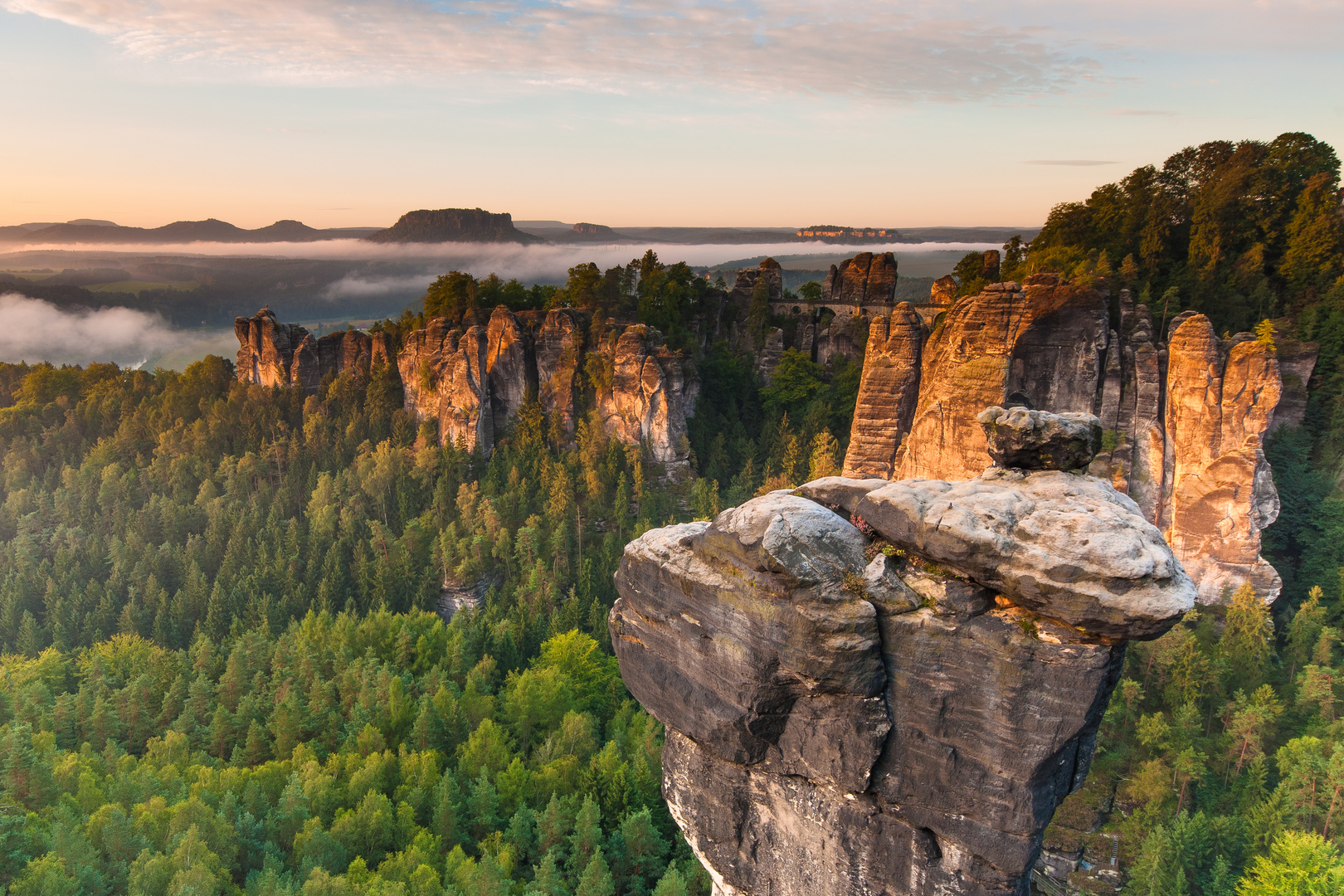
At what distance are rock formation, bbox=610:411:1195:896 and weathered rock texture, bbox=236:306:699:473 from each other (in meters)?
36.9

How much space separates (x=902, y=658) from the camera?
453 inches

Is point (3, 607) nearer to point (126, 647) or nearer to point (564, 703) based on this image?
point (126, 647)

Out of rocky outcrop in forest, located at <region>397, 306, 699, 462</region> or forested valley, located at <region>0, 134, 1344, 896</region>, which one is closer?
forested valley, located at <region>0, 134, 1344, 896</region>

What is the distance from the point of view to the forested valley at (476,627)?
25172mm

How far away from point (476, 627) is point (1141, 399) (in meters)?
35.3

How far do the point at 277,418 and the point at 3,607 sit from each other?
2367cm

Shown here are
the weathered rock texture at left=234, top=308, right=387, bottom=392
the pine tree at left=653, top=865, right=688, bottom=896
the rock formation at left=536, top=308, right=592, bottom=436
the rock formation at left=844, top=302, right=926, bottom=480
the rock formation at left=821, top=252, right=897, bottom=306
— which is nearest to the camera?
the pine tree at left=653, top=865, right=688, bottom=896

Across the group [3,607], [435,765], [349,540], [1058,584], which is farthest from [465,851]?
[3,607]

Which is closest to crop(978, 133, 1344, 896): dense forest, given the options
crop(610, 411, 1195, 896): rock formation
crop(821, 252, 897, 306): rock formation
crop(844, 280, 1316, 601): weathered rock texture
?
crop(844, 280, 1316, 601): weathered rock texture

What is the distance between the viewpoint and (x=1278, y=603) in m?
35.8

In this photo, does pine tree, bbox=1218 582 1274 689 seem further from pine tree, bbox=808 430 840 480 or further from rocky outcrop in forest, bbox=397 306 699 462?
rocky outcrop in forest, bbox=397 306 699 462

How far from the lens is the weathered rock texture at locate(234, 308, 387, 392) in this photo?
66.1 m

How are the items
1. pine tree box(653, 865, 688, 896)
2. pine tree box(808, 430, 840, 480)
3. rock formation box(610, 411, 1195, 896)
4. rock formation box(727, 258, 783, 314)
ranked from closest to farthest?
rock formation box(610, 411, 1195, 896), pine tree box(653, 865, 688, 896), pine tree box(808, 430, 840, 480), rock formation box(727, 258, 783, 314)

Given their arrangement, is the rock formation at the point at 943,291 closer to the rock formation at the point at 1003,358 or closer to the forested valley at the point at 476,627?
the forested valley at the point at 476,627
